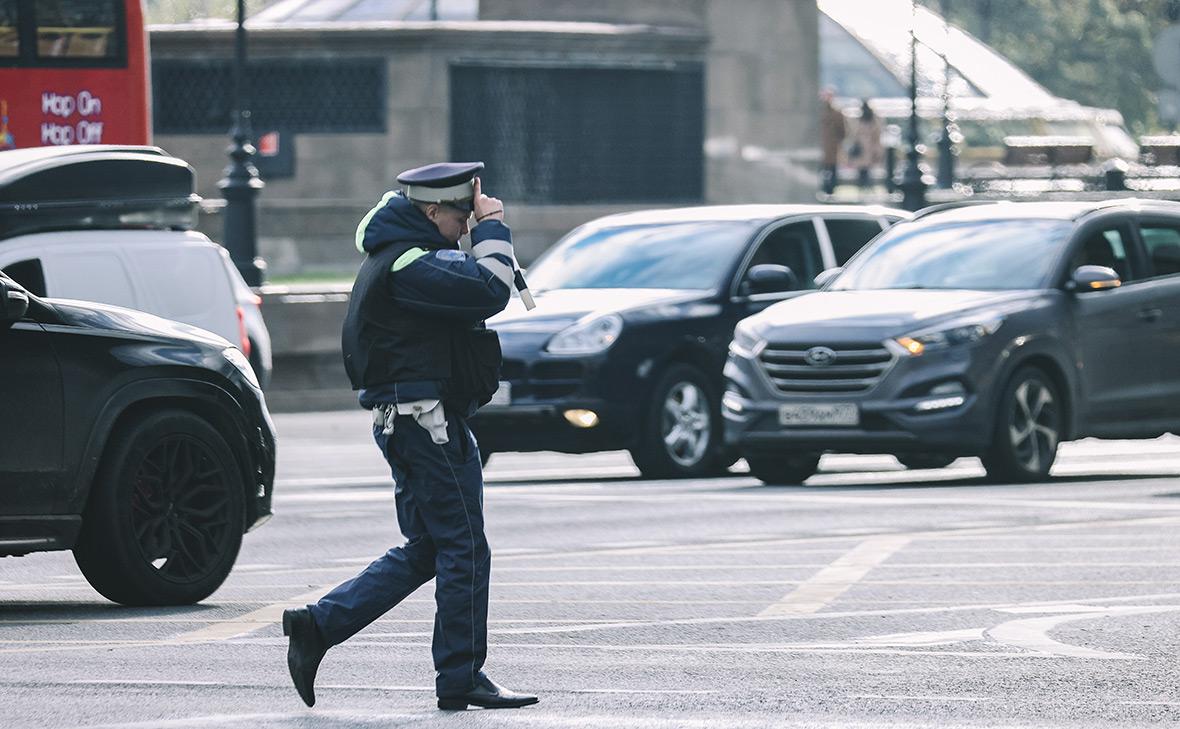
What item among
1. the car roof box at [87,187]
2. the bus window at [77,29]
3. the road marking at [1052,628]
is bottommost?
the road marking at [1052,628]

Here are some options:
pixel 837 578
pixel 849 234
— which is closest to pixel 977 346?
pixel 849 234

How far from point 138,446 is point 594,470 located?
8.33 metres

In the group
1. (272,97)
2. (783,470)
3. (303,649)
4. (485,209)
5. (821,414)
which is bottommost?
(783,470)

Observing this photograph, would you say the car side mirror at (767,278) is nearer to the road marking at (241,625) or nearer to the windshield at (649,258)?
the windshield at (649,258)

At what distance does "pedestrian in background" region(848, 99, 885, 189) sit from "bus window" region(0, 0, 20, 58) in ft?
77.7

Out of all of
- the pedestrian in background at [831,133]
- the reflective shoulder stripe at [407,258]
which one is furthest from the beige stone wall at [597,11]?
the reflective shoulder stripe at [407,258]

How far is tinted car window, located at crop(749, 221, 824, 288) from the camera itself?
18.0m

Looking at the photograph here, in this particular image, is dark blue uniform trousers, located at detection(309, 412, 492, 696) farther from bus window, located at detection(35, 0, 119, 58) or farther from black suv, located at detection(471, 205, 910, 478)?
bus window, located at detection(35, 0, 119, 58)

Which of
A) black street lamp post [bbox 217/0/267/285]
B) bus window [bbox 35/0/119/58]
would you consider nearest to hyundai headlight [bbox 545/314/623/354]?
bus window [bbox 35/0/119/58]

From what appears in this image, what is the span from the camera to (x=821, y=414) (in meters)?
15.8

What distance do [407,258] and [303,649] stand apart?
1112 mm

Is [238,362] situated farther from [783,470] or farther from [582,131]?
[582,131]

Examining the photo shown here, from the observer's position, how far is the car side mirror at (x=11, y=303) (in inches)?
389

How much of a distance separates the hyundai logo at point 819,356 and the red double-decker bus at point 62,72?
9.01 m
